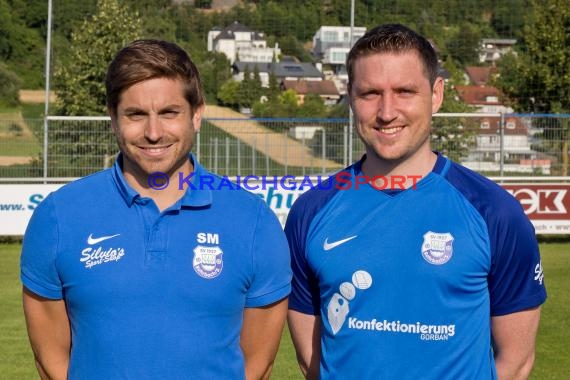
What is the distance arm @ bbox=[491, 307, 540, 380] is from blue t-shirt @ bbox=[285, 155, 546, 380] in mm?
35

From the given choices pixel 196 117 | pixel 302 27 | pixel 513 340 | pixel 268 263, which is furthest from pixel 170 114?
pixel 302 27

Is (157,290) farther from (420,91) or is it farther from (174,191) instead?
(420,91)

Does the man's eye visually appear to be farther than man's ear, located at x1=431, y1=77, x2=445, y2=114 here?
No

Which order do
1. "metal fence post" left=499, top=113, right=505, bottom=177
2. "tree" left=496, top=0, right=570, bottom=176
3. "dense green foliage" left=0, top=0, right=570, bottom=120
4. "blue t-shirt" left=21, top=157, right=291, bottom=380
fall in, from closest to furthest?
"blue t-shirt" left=21, top=157, right=291, bottom=380 → "metal fence post" left=499, top=113, right=505, bottom=177 → "dense green foliage" left=0, top=0, right=570, bottom=120 → "tree" left=496, top=0, right=570, bottom=176

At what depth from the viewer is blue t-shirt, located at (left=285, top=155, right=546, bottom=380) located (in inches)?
112

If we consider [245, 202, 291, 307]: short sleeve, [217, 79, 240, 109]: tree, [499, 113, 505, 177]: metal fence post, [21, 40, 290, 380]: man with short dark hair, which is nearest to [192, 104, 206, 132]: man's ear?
[21, 40, 290, 380]: man with short dark hair

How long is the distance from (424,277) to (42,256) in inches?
47.9

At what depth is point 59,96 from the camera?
1919cm

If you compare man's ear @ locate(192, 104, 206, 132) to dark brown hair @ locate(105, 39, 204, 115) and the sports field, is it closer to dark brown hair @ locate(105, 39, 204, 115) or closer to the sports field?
dark brown hair @ locate(105, 39, 204, 115)

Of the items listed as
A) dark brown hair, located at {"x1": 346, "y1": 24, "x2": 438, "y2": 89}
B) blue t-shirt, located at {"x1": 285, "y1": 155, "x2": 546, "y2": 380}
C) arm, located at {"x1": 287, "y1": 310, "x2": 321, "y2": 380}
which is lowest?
arm, located at {"x1": 287, "y1": 310, "x2": 321, "y2": 380}

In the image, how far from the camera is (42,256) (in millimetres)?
2723

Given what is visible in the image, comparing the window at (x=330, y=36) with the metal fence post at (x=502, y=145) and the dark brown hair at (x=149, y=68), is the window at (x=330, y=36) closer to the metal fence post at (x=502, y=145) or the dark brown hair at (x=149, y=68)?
the metal fence post at (x=502, y=145)

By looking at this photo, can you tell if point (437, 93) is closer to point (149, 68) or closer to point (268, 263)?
point (268, 263)

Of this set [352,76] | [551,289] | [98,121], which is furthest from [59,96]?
[352,76]
